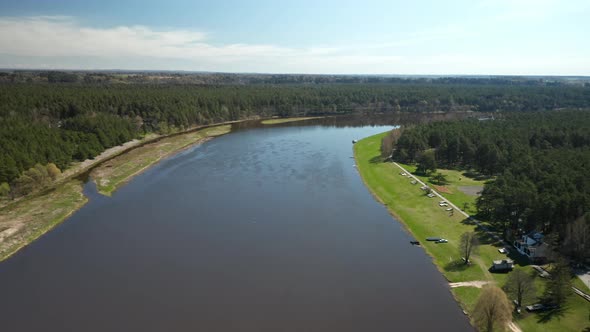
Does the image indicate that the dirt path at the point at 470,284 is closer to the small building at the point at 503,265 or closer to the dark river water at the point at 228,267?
the dark river water at the point at 228,267

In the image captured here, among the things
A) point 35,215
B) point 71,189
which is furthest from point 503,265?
point 71,189

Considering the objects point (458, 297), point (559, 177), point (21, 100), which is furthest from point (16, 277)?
point (21, 100)

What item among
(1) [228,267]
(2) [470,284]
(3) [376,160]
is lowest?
(1) [228,267]

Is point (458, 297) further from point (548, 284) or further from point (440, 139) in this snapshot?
point (440, 139)

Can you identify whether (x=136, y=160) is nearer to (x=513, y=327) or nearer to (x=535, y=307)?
(x=513, y=327)

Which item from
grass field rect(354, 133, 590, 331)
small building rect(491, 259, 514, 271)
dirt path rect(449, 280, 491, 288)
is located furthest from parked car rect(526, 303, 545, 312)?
small building rect(491, 259, 514, 271)

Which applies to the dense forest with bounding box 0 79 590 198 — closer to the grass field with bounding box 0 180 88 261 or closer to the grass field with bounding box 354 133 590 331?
the grass field with bounding box 0 180 88 261

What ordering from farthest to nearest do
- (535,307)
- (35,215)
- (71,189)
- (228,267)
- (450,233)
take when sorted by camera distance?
1. (71,189)
2. (35,215)
3. (450,233)
4. (228,267)
5. (535,307)
